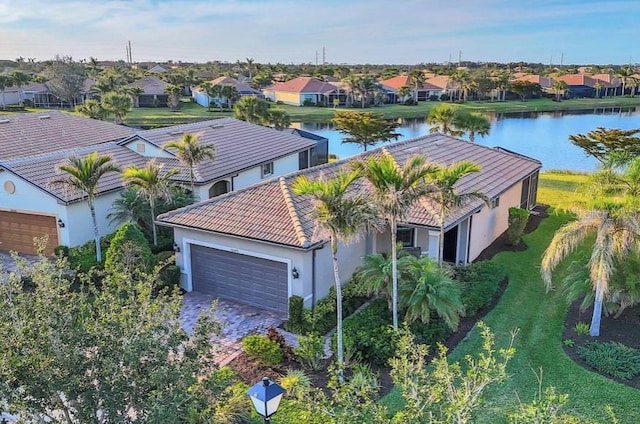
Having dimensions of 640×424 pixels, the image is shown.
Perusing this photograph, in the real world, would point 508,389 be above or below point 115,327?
below

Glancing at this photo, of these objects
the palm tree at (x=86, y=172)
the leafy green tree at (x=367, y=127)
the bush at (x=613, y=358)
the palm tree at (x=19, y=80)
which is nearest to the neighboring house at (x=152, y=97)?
the palm tree at (x=19, y=80)

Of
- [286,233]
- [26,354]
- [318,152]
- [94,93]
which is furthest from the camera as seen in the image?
[94,93]

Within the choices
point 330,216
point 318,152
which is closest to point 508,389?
point 330,216

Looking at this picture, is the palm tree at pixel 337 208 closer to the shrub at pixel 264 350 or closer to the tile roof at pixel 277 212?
the tile roof at pixel 277 212

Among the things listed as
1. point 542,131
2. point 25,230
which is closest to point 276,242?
point 25,230

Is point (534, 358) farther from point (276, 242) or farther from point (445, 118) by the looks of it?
point (445, 118)

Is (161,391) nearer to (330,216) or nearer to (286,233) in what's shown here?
(330,216)

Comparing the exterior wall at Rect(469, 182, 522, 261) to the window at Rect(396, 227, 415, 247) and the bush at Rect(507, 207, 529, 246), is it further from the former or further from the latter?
the window at Rect(396, 227, 415, 247)
